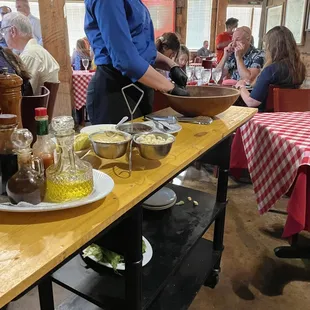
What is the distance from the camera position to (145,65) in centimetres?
130

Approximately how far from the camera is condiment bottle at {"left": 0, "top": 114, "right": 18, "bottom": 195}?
2.32 ft

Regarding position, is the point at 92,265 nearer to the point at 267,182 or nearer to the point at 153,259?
the point at 153,259

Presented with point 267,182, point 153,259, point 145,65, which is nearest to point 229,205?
point 267,182

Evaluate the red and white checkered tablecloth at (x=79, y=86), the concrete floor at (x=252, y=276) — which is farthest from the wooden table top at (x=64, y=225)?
the red and white checkered tablecloth at (x=79, y=86)

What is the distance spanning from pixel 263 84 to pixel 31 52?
5.86ft

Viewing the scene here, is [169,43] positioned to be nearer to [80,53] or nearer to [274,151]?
[274,151]

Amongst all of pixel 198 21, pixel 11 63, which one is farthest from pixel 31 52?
pixel 198 21

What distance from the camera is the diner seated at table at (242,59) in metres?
3.33

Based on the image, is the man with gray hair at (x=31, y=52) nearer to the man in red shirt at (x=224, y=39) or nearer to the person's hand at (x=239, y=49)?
the person's hand at (x=239, y=49)

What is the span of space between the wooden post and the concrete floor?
91.6 inches

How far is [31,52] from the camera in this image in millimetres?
2508

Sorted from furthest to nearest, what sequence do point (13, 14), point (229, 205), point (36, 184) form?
1. point (13, 14)
2. point (229, 205)
3. point (36, 184)

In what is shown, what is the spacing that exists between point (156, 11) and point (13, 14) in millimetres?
4582

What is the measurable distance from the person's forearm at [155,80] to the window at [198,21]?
20.8 ft
